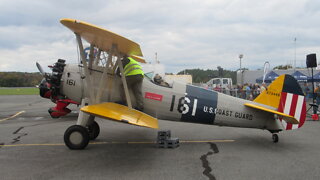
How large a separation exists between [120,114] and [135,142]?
1762 millimetres

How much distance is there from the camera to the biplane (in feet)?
19.2

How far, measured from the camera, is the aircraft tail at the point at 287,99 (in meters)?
6.54

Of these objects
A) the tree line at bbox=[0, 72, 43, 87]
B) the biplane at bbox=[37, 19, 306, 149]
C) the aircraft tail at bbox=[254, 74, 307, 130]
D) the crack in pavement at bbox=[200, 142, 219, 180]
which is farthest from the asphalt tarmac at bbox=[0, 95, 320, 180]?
the tree line at bbox=[0, 72, 43, 87]

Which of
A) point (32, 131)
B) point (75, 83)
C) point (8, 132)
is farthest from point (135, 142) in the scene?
point (8, 132)

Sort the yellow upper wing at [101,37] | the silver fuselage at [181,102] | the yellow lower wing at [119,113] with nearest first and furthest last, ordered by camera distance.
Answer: the yellow upper wing at [101,37]
the yellow lower wing at [119,113]
the silver fuselage at [181,102]

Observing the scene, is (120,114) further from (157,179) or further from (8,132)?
(8,132)

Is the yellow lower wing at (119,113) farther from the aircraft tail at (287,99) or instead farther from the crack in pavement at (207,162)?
the aircraft tail at (287,99)

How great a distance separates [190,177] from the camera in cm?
428

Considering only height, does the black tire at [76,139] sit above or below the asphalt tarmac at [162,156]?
above

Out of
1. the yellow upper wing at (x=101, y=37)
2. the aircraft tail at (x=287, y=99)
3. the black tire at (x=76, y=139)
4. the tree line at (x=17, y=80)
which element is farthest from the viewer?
the tree line at (x=17, y=80)

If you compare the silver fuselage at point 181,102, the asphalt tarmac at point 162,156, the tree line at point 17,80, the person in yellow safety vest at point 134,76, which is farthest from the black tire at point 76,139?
the tree line at point 17,80

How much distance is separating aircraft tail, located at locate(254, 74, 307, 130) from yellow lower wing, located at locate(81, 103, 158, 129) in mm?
3382

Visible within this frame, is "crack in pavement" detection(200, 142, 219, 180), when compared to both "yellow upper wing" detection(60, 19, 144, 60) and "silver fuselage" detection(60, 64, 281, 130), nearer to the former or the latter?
"silver fuselage" detection(60, 64, 281, 130)

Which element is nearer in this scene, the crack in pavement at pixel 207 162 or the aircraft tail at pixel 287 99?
the crack in pavement at pixel 207 162
